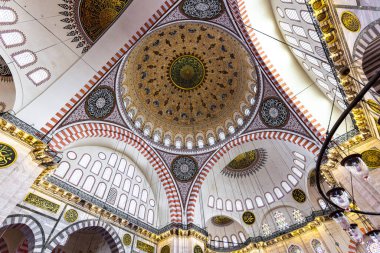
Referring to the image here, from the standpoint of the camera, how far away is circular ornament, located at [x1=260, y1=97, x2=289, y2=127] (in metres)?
9.82

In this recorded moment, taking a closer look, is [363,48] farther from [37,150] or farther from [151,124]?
[151,124]

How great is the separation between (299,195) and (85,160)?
11496 millimetres

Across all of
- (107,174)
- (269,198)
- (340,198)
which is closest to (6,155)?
(107,174)

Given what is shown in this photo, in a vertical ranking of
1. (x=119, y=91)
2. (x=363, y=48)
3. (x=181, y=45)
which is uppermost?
(x=181, y=45)

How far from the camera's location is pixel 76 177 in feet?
30.4

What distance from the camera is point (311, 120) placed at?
888 cm

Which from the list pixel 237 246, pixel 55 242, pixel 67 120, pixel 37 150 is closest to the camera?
pixel 37 150

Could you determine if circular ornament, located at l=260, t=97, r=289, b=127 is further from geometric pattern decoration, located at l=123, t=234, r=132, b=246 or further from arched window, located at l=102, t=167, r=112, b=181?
geometric pattern decoration, located at l=123, t=234, r=132, b=246

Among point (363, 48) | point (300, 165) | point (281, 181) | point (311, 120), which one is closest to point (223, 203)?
point (281, 181)

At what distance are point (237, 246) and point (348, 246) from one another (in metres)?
5.59

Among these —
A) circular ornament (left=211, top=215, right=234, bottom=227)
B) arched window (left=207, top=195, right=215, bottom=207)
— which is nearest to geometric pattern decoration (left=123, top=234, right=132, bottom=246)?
arched window (left=207, top=195, right=215, bottom=207)

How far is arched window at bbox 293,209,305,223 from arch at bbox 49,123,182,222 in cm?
667

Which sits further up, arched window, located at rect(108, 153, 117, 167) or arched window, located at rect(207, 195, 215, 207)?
arched window, located at rect(108, 153, 117, 167)

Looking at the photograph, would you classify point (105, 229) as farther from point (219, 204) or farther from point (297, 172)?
point (297, 172)
